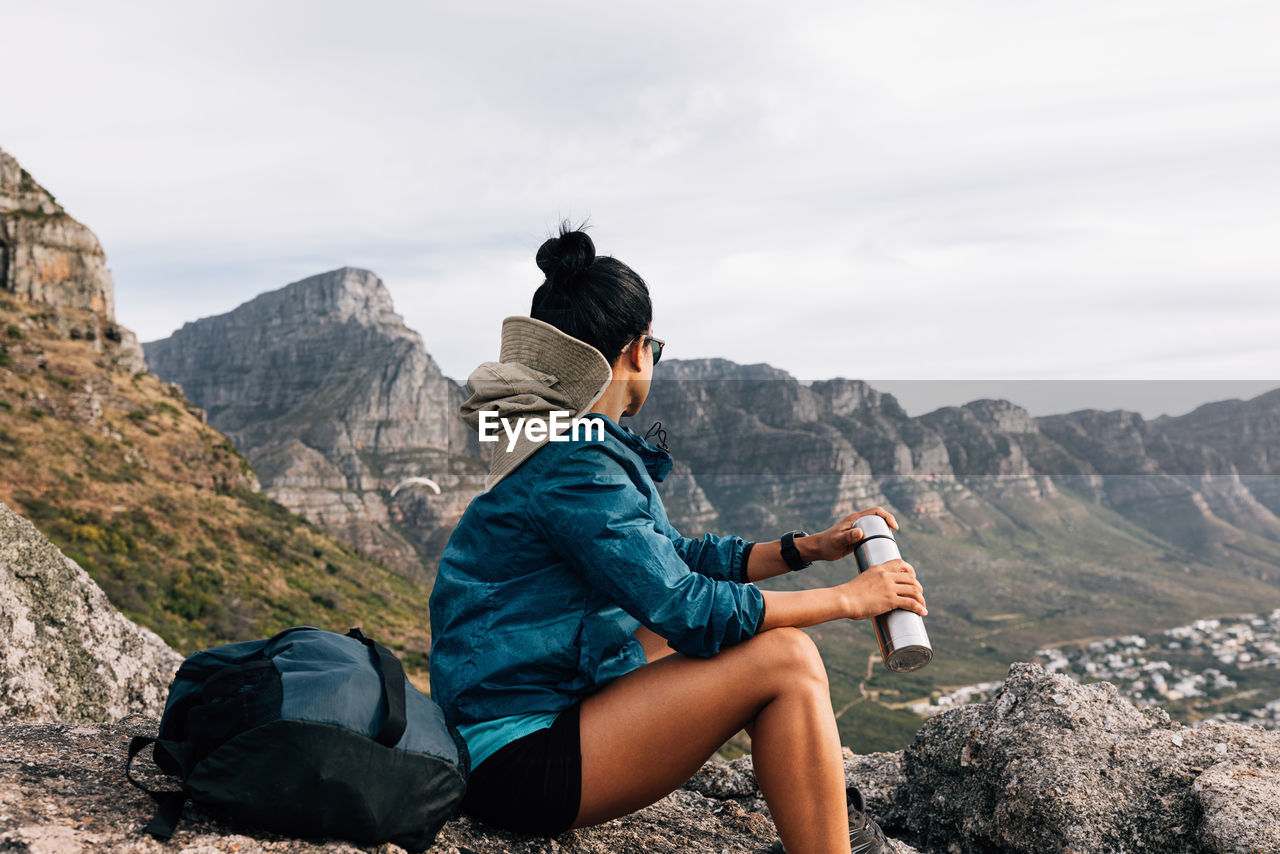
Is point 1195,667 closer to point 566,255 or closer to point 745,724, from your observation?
point 745,724

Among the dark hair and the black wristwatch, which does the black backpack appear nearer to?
the dark hair

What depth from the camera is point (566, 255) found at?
2.78 m

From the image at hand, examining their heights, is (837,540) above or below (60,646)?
above

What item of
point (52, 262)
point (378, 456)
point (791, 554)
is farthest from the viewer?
point (378, 456)

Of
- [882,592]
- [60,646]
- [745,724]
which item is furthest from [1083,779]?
[60,646]

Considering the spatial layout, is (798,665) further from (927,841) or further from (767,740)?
(927,841)

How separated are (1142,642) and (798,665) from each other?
145531 millimetres

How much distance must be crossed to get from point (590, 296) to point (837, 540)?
152cm

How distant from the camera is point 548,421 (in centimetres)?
266

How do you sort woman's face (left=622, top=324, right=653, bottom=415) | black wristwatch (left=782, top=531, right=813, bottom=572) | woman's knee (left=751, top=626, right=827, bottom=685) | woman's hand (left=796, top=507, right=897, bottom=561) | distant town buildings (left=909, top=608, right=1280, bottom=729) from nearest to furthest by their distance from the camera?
woman's knee (left=751, top=626, right=827, bottom=685), woman's face (left=622, top=324, right=653, bottom=415), woman's hand (left=796, top=507, right=897, bottom=561), black wristwatch (left=782, top=531, right=813, bottom=572), distant town buildings (left=909, top=608, right=1280, bottom=729)

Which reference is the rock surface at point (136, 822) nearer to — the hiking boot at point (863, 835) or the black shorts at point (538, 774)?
the black shorts at point (538, 774)

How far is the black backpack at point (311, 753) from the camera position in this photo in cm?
213

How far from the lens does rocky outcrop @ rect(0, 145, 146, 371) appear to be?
53.5 m

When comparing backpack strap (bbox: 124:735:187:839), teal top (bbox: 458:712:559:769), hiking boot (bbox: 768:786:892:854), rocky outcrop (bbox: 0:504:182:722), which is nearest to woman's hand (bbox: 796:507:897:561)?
hiking boot (bbox: 768:786:892:854)
